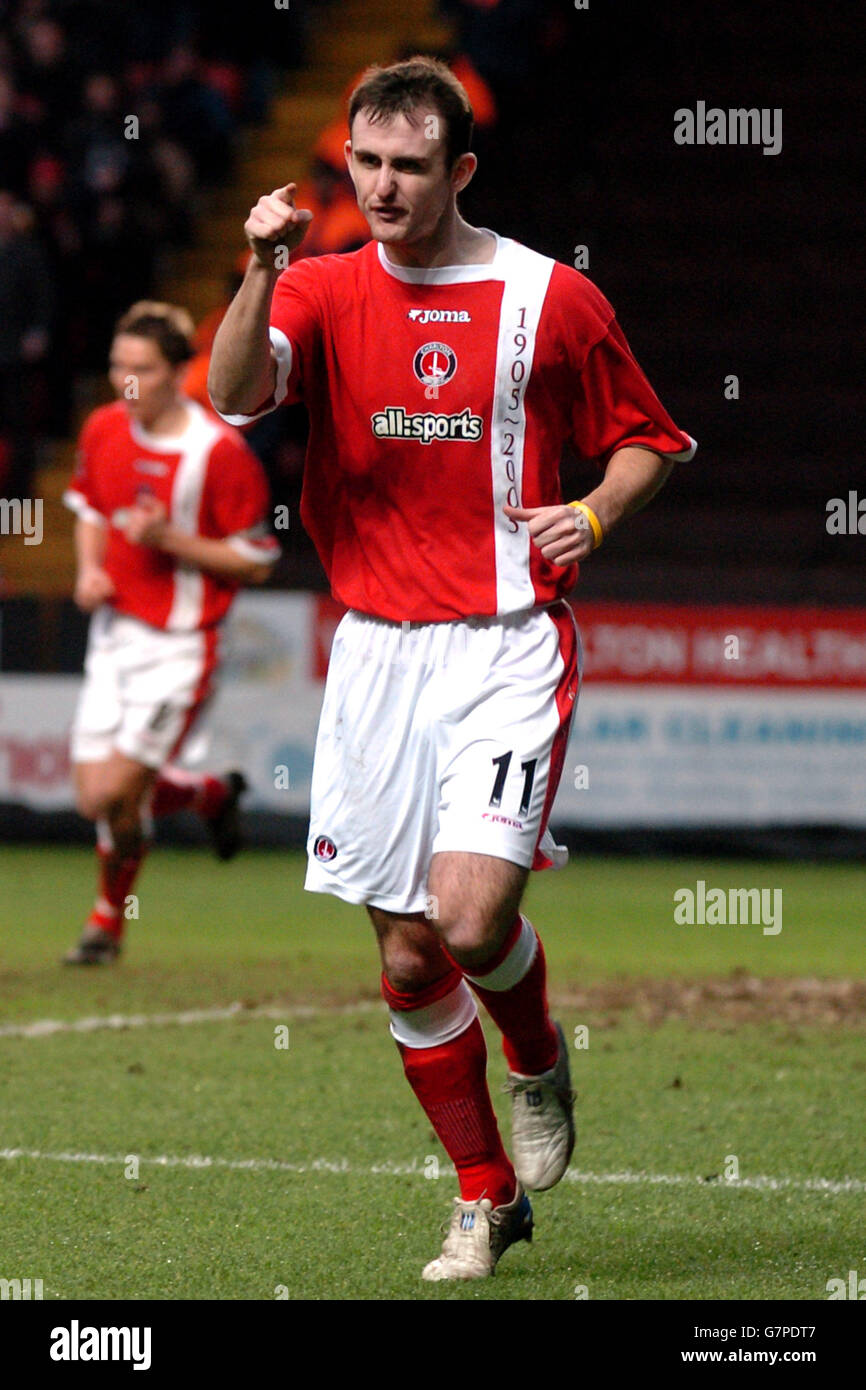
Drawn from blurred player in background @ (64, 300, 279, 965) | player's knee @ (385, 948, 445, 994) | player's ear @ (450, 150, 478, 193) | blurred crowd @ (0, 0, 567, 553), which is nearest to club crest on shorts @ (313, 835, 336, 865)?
player's knee @ (385, 948, 445, 994)

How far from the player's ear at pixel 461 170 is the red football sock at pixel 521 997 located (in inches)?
61.8

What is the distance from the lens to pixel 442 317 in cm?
479

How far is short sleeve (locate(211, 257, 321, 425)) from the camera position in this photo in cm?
466

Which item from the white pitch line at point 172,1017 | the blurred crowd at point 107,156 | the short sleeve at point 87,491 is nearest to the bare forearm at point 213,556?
the short sleeve at point 87,491

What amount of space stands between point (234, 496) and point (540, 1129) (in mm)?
5100

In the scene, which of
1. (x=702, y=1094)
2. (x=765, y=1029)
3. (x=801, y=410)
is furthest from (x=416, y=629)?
(x=801, y=410)

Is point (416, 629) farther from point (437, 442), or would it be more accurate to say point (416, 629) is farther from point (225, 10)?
point (225, 10)

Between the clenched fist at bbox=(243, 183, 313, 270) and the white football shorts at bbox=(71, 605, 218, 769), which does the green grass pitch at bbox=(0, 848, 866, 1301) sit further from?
the clenched fist at bbox=(243, 183, 313, 270)

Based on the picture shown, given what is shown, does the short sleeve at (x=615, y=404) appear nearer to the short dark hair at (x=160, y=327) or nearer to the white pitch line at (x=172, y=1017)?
the white pitch line at (x=172, y=1017)

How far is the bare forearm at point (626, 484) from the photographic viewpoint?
15.5ft

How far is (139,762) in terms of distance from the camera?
9430 mm

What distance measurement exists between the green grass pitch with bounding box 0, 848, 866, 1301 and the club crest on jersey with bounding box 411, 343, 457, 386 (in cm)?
189

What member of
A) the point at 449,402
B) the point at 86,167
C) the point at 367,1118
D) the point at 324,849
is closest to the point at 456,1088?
the point at 324,849

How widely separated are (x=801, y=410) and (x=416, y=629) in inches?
501
